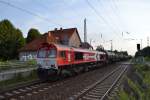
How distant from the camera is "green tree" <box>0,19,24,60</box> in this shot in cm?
7912

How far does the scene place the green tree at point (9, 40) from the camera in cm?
7912

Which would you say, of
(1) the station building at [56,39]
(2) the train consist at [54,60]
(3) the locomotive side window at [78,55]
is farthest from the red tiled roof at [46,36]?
(2) the train consist at [54,60]

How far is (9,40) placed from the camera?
268 feet

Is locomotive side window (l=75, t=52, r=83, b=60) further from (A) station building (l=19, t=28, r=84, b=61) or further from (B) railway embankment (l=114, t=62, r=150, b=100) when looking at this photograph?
(A) station building (l=19, t=28, r=84, b=61)

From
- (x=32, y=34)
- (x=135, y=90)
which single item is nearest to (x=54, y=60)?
(x=135, y=90)

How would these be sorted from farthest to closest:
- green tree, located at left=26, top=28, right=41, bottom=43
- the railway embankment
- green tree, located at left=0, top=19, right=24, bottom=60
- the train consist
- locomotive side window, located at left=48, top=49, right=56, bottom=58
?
green tree, located at left=26, top=28, right=41, bottom=43 → green tree, located at left=0, top=19, right=24, bottom=60 → locomotive side window, located at left=48, top=49, right=56, bottom=58 → the train consist → the railway embankment

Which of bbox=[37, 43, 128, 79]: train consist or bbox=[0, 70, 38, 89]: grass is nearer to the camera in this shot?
bbox=[0, 70, 38, 89]: grass

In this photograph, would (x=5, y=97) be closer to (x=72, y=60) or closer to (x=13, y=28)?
(x=72, y=60)

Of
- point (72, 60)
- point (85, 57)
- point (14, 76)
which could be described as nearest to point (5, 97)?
point (14, 76)

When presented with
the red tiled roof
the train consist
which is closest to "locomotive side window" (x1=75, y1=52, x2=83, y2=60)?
the train consist

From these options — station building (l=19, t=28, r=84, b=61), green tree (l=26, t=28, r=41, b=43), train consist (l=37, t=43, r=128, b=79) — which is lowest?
train consist (l=37, t=43, r=128, b=79)

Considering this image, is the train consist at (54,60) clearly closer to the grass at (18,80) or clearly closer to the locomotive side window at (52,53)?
the locomotive side window at (52,53)

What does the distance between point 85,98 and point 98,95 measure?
4.49 ft

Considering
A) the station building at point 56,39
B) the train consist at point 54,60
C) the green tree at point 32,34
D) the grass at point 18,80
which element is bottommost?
the grass at point 18,80
